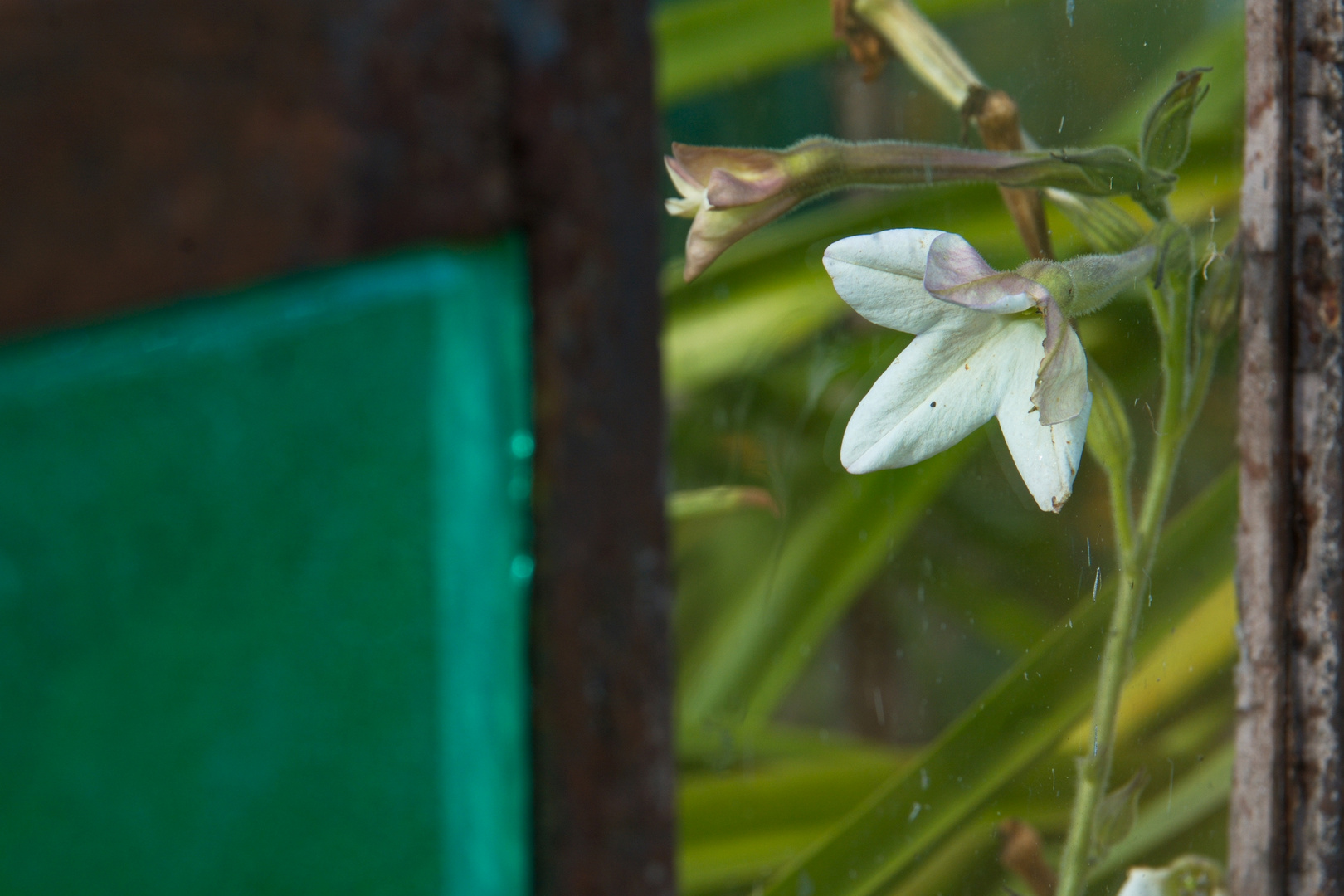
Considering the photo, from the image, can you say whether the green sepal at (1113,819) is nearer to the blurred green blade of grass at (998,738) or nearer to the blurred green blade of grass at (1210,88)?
the blurred green blade of grass at (998,738)

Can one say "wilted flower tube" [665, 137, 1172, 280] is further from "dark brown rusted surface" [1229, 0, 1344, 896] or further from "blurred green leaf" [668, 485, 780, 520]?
"blurred green leaf" [668, 485, 780, 520]

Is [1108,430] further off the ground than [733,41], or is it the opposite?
[733,41]

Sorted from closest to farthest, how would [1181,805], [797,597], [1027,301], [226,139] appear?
[226,139] → [1027,301] → [1181,805] → [797,597]

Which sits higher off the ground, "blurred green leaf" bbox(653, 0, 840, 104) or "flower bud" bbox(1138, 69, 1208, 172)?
"blurred green leaf" bbox(653, 0, 840, 104)

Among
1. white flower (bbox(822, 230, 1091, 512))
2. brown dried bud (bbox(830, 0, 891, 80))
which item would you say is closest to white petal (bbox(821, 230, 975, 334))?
white flower (bbox(822, 230, 1091, 512))

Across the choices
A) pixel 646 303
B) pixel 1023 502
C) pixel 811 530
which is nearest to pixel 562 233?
pixel 646 303

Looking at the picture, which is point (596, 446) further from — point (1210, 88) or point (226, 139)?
point (1210, 88)

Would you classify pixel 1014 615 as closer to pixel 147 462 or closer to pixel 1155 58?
pixel 1155 58

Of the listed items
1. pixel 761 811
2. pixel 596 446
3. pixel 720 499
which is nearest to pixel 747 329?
pixel 720 499
